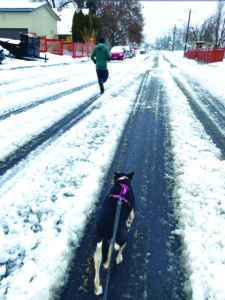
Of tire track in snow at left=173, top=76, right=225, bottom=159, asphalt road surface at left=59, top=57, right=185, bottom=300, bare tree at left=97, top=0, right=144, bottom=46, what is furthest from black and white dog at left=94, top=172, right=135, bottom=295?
bare tree at left=97, top=0, right=144, bottom=46

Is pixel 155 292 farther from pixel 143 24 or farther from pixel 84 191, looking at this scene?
pixel 143 24

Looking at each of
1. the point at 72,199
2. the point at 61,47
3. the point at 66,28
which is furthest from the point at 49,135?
the point at 66,28

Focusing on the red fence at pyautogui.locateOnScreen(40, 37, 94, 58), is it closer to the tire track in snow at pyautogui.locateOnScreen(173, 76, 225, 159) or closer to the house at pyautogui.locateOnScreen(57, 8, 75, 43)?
the tire track in snow at pyautogui.locateOnScreen(173, 76, 225, 159)

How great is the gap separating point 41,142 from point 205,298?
348cm

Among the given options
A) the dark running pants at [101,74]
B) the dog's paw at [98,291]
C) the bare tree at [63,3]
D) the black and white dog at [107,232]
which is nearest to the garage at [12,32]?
the dark running pants at [101,74]

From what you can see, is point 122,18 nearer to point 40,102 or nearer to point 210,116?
point 40,102

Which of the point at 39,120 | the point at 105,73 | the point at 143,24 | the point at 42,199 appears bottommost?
the point at 42,199

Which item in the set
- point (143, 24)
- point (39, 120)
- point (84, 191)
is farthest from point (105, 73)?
point (143, 24)

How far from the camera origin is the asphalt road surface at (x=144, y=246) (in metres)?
→ 1.76

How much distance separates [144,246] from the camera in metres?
2.14

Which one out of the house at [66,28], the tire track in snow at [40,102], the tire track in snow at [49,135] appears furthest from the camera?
the house at [66,28]

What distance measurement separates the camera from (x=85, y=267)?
1.92 m

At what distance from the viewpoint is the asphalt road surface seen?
1759 mm

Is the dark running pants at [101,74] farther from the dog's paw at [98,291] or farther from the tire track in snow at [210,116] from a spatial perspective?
the dog's paw at [98,291]
